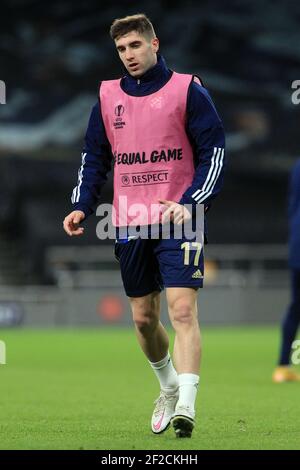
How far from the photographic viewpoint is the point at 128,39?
20.0 feet

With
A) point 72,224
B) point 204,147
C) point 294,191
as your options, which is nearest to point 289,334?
point 294,191

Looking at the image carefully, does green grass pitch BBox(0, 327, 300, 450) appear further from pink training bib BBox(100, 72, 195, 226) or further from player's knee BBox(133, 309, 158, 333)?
pink training bib BBox(100, 72, 195, 226)

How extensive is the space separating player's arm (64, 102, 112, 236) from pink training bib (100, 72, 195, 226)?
187 millimetres

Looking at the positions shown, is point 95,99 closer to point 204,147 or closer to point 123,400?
point 123,400

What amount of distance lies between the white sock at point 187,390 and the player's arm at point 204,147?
89cm

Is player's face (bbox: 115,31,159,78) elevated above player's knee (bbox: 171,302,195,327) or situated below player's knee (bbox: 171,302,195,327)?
above

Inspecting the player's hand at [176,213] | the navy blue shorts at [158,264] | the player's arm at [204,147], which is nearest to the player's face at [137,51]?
the player's arm at [204,147]

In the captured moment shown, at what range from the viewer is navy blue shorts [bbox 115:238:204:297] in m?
5.99

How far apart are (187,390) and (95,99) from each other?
22155mm

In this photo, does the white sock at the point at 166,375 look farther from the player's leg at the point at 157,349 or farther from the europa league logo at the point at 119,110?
the europa league logo at the point at 119,110

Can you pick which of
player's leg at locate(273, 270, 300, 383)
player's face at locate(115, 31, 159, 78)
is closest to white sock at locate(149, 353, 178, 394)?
player's face at locate(115, 31, 159, 78)

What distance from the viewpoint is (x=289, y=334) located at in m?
10.3

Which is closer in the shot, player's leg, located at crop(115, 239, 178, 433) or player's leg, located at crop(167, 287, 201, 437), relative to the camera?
player's leg, located at crop(167, 287, 201, 437)
